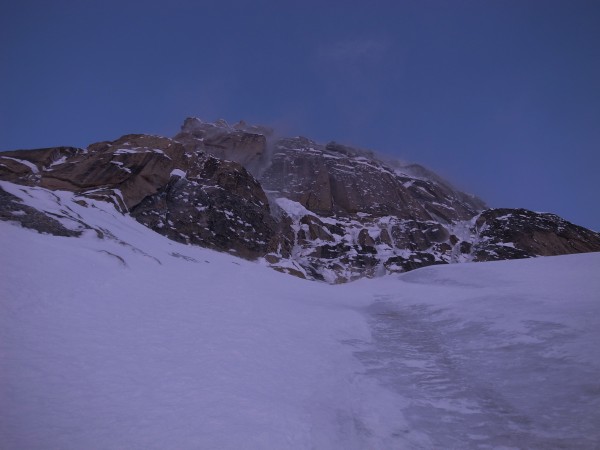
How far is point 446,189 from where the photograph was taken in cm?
15450

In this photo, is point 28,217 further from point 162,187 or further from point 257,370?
point 162,187

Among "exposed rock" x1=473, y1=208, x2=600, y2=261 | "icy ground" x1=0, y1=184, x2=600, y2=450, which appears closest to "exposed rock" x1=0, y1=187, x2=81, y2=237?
"icy ground" x1=0, y1=184, x2=600, y2=450

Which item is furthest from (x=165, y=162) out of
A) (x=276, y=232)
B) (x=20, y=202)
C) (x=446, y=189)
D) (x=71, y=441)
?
(x=446, y=189)

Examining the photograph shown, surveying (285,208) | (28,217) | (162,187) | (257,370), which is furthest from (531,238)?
(28,217)

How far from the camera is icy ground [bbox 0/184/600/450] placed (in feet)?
13.3

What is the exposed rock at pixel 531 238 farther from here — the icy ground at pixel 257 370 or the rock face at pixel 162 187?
the icy ground at pixel 257 370

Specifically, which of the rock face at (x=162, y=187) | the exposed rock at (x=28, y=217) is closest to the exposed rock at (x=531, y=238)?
the rock face at (x=162, y=187)

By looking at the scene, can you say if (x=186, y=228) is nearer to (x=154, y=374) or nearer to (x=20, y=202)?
(x=20, y=202)

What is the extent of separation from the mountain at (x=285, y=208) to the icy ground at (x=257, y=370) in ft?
29.0

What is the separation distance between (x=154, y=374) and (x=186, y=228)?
2344 inches

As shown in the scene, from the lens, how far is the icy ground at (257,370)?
13.3 feet

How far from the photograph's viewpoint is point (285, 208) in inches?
3856

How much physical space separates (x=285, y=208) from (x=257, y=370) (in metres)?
92.0

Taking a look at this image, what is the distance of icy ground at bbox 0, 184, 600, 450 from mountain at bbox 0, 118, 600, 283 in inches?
348
